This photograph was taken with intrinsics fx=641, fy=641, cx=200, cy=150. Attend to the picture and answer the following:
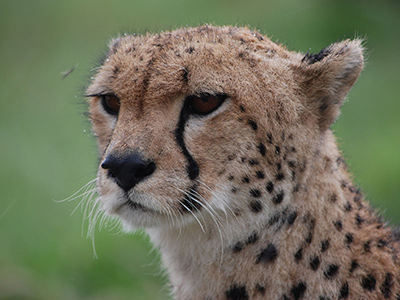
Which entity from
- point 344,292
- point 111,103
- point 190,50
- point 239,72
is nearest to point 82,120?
point 111,103

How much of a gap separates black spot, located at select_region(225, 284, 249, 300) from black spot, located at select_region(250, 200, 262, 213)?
1.10 ft

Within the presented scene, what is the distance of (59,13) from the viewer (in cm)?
979

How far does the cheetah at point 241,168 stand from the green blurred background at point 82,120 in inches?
61.4

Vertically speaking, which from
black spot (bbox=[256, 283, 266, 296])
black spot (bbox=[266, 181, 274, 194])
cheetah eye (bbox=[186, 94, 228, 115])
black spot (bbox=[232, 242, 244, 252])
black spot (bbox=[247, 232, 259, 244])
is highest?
cheetah eye (bbox=[186, 94, 228, 115])

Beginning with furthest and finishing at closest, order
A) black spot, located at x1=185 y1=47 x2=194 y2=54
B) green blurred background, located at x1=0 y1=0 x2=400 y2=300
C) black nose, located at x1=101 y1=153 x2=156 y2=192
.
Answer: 1. green blurred background, located at x1=0 y1=0 x2=400 y2=300
2. black spot, located at x1=185 y1=47 x2=194 y2=54
3. black nose, located at x1=101 y1=153 x2=156 y2=192

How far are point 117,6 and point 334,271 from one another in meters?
7.97

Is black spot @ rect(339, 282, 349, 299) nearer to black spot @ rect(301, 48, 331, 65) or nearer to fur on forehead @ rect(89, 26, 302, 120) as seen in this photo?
fur on forehead @ rect(89, 26, 302, 120)

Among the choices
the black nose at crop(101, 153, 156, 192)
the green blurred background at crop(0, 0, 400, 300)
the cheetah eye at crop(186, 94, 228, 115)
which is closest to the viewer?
the black nose at crop(101, 153, 156, 192)

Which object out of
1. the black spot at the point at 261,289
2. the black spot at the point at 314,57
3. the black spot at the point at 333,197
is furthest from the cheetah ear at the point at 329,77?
the black spot at the point at 261,289

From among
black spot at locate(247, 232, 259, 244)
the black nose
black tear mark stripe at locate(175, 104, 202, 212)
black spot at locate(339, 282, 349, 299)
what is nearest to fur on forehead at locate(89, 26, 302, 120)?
black tear mark stripe at locate(175, 104, 202, 212)

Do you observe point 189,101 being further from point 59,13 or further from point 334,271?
point 59,13

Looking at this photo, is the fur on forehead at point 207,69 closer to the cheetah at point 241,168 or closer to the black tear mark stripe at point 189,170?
the cheetah at point 241,168

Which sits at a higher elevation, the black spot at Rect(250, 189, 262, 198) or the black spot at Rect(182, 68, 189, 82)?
the black spot at Rect(182, 68, 189, 82)

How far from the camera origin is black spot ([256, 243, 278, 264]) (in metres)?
2.65
